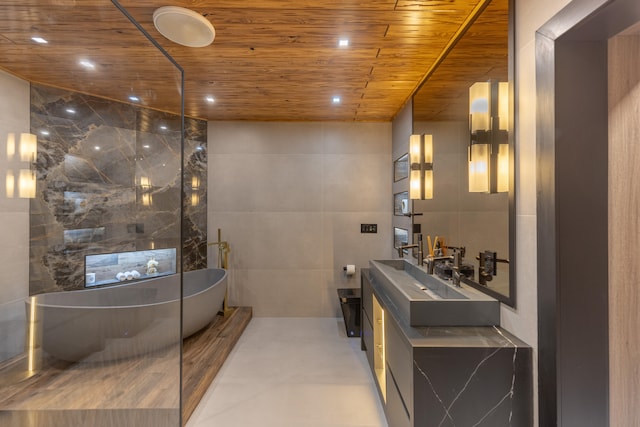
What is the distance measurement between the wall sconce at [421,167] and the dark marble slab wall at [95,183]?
194 cm

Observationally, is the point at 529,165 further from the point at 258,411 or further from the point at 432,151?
the point at 258,411

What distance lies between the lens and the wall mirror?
1455 millimetres

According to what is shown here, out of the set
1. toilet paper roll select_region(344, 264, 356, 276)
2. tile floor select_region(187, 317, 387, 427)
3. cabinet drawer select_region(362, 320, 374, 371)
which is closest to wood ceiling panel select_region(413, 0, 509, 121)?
cabinet drawer select_region(362, 320, 374, 371)

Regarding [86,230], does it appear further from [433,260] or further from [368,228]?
[368,228]

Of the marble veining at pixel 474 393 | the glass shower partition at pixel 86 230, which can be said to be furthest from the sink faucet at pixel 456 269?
the glass shower partition at pixel 86 230

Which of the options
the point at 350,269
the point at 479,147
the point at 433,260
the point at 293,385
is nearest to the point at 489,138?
the point at 479,147

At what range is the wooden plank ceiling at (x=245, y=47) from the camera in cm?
162

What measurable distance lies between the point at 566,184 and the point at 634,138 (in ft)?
0.93

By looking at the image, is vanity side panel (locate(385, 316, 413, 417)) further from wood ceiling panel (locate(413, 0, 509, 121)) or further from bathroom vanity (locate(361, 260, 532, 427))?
wood ceiling panel (locate(413, 0, 509, 121))

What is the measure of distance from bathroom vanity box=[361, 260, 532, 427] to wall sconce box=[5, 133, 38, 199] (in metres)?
1.98

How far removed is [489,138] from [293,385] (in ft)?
7.40

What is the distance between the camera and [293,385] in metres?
2.39

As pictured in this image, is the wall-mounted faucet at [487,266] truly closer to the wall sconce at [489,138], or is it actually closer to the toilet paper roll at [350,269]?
the wall sconce at [489,138]

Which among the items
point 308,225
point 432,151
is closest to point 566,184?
point 432,151
